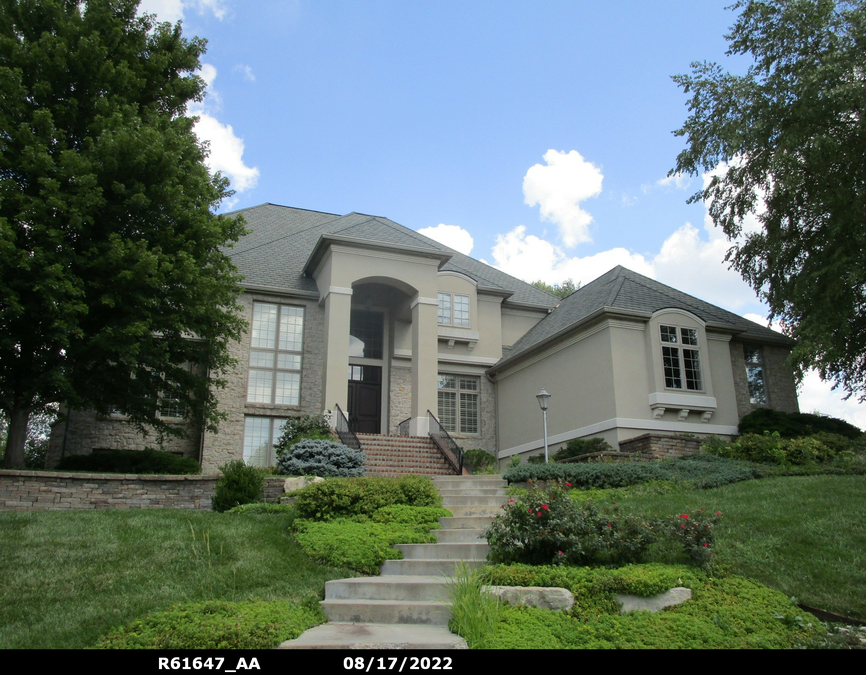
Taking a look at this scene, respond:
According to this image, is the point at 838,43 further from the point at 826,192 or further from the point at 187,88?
the point at 187,88

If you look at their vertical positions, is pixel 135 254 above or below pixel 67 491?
above

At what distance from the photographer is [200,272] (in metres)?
14.2

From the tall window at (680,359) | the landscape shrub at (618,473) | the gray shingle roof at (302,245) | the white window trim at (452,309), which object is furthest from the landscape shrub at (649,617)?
the white window trim at (452,309)

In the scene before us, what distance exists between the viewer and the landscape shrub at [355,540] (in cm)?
810

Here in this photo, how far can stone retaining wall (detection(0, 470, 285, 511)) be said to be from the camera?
10852mm

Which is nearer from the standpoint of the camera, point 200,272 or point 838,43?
point 200,272

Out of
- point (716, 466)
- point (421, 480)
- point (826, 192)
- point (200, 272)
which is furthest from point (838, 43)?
point (200, 272)

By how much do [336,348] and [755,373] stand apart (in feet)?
42.5

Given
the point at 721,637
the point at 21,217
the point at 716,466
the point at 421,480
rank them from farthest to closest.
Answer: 1. the point at 716,466
2. the point at 21,217
3. the point at 421,480
4. the point at 721,637

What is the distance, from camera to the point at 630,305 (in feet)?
60.7

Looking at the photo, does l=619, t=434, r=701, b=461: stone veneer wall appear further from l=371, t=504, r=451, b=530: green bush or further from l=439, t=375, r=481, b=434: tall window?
l=371, t=504, r=451, b=530: green bush

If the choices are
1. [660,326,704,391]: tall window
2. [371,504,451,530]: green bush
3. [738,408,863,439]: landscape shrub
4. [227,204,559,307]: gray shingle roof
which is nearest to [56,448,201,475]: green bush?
[227,204,559,307]: gray shingle roof

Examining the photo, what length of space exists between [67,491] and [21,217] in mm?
5129
